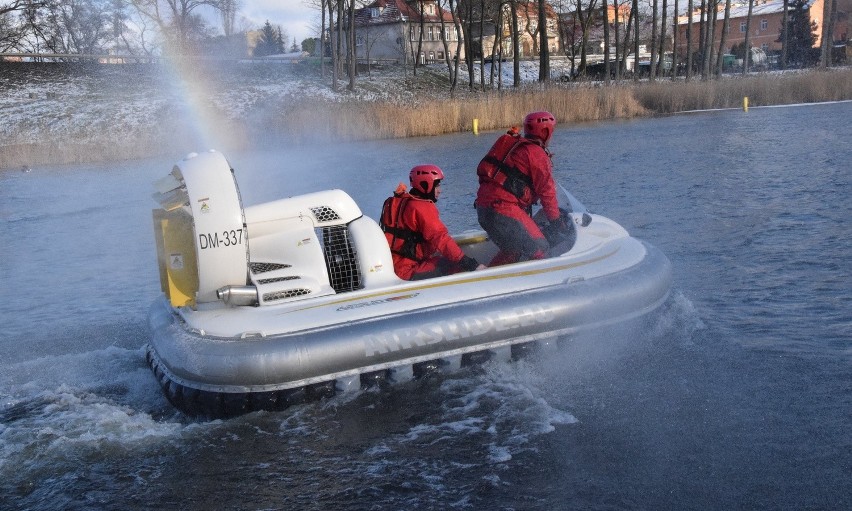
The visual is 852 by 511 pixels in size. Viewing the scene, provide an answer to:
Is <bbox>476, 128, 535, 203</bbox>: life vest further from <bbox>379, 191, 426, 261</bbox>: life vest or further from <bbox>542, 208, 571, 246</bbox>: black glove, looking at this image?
<bbox>379, 191, 426, 261</bbox>: life vest

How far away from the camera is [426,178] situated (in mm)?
5816

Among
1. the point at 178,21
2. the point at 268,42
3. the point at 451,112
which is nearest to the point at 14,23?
the point at 178,21

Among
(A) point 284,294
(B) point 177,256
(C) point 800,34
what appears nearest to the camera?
(B) point 177,256

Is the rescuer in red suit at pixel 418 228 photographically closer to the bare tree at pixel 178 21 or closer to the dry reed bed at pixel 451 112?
the dry reed bed at pixel 451 112

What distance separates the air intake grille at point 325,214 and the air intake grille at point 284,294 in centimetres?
49

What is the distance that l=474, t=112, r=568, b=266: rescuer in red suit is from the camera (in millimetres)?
6398

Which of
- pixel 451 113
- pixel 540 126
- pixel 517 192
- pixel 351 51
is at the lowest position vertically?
pixel 451 113

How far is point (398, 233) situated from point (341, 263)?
1.59 feet

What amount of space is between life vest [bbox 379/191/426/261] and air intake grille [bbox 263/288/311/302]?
2.50 ft

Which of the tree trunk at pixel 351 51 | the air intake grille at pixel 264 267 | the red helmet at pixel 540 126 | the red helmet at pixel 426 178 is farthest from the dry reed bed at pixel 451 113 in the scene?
the air intake grille at pixel 264 267

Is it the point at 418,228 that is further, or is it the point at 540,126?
the point at 540,126

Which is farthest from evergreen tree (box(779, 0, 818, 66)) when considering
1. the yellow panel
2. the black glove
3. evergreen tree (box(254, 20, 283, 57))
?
the yellow panel

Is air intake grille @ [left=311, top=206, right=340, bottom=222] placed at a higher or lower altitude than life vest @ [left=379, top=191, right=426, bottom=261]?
higher

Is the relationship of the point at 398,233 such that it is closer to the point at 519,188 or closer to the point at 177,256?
the point at 519,188
